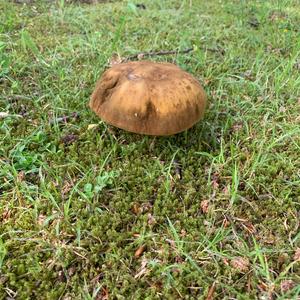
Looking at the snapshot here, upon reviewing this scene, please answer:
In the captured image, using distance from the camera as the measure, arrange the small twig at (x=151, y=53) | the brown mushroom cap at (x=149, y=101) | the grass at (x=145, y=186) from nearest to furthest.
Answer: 1. the grass at (x=145, y=186)
2. the brown mushroom cap at (x=149, y=101)
3. the small twig at (x=151, y=53)

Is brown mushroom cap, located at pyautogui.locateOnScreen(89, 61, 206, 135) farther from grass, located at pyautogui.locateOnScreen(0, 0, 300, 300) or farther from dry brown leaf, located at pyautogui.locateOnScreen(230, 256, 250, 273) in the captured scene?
dry brown leaf, located at pyautogui.locateOnScreen(230, 256, 250, 273)

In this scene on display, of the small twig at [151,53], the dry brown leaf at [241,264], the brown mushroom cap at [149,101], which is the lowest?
the dry brown leaf at [241,264]

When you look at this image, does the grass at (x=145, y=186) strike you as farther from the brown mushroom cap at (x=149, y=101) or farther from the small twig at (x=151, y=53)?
the brown mushroom cap at (x=149, y=101)

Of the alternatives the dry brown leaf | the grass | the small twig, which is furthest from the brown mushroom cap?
the small twig

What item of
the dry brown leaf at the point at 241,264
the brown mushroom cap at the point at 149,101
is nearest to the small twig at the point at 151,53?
the brown mushroom cap at the point at 149,101

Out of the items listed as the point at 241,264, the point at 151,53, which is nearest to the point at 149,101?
the point at 241,264

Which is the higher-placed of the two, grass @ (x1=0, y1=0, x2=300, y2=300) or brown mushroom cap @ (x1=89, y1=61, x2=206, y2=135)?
brown mushroom cap @ (x1=89, y1=61, x2=206, y2=135)
